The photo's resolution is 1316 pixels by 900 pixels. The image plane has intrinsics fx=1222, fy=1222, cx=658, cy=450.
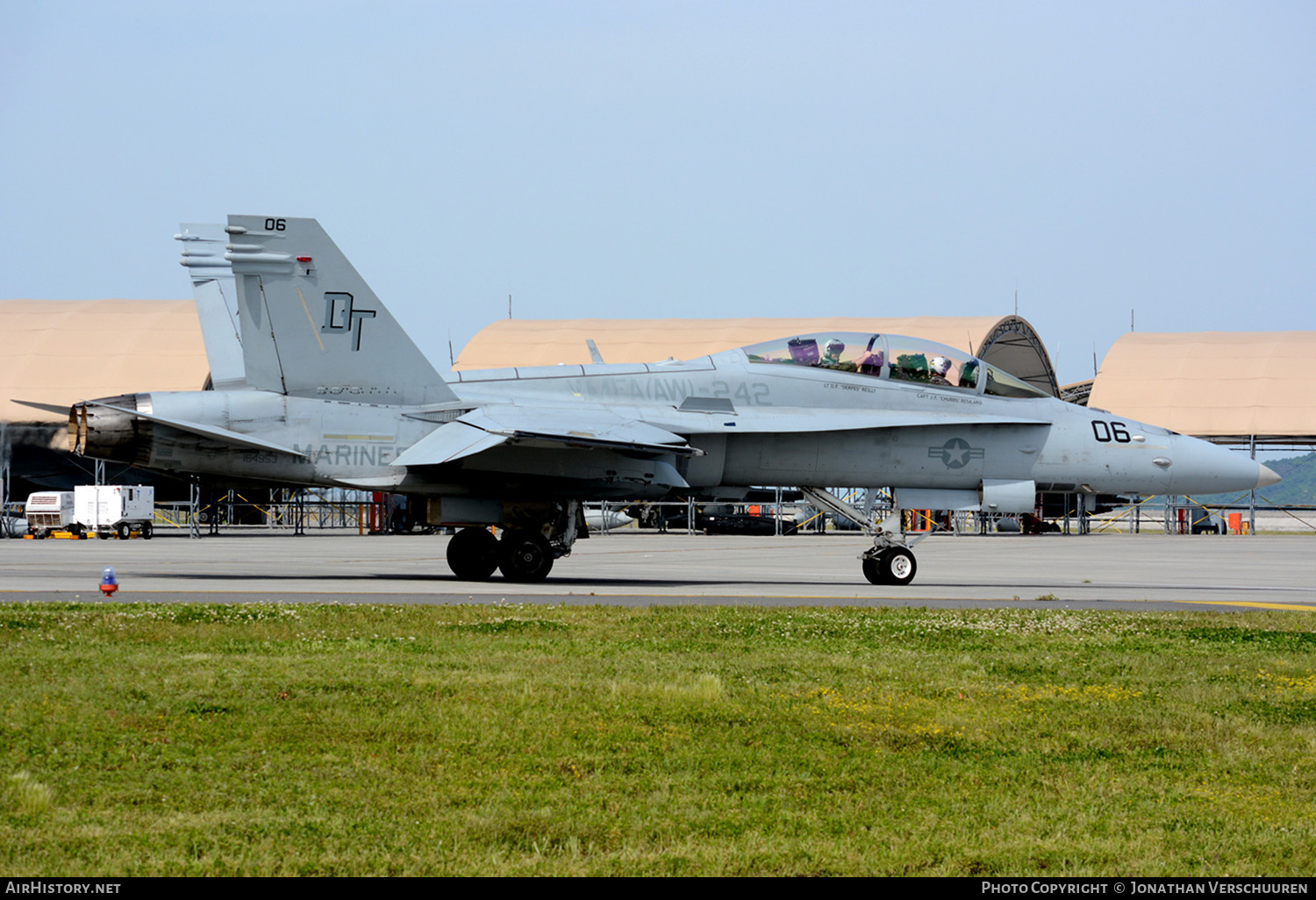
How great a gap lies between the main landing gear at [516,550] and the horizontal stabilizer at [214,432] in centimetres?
325

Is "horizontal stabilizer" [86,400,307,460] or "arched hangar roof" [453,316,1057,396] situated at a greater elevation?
"arched hangar roof" [453,316,1057,396]

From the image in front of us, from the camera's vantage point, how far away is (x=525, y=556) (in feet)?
62.5

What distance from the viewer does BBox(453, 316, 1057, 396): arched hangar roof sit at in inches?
2462

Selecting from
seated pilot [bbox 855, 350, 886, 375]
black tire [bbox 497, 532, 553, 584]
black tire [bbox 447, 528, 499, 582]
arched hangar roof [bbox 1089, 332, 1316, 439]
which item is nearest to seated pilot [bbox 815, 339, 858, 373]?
seated pilot [bbox 855, 350, 886, 375]

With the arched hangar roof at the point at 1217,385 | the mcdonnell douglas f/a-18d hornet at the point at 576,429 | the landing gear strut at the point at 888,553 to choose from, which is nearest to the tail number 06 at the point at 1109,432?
the mcdonnell douglas f/a-18d hornet at the point at 576,429

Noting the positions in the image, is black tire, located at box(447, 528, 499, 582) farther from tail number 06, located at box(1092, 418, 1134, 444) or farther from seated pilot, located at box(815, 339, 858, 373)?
tail number 06, located at box(1092, 418, 1134, 444)

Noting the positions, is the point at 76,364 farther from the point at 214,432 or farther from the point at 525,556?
the point at 525,556

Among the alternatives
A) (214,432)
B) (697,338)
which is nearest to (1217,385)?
(697,338)

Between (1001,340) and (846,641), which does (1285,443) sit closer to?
(1001,340)

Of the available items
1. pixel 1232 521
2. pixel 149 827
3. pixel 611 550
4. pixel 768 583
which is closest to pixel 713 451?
pixel 768 583

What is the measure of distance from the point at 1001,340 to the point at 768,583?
45.4 metres

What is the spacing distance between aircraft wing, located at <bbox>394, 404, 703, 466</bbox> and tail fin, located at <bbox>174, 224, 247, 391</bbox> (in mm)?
6047

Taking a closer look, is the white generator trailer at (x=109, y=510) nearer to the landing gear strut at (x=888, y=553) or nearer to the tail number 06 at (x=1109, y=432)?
the landing gear strut at (x=888, y=553)

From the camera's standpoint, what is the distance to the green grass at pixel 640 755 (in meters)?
4.62
